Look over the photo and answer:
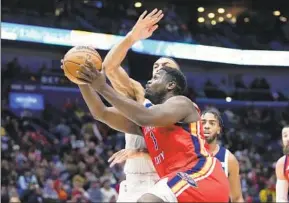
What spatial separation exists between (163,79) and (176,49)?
54.0 ft

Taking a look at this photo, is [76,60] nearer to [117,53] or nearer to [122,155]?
[117,53]

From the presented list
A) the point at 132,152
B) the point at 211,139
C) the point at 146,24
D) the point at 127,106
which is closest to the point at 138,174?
the point at 132,152

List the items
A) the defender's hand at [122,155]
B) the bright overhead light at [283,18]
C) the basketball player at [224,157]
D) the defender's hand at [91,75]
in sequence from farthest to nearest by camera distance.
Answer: the bright overhead light at [283,18], the basketball player at [224,157], the defender's hand at [122,155], the defender's hand at [91,75]

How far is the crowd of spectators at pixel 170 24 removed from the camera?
709 inches

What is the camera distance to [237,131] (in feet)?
68.4

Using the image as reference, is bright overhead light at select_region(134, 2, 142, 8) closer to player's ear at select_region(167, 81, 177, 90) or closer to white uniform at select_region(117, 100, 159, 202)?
white uniform at select_region(117, 100, 159, 202)

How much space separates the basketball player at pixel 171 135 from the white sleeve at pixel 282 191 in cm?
218

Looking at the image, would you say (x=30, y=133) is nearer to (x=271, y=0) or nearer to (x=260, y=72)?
(x=260, y=72)

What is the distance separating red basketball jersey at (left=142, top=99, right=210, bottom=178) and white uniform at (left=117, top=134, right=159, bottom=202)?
1094 millimetres

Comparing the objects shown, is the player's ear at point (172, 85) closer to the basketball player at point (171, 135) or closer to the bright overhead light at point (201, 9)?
the basketball player at point (171, 135)

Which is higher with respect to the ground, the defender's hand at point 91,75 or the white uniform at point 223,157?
the defender's hand at point 91,75

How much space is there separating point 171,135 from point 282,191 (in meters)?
Result: 2.46

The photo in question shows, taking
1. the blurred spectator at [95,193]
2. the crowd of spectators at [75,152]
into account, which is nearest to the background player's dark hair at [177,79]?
the crowd of spectators at [75,152]

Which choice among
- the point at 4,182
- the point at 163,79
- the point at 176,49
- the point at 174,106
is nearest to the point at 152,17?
the point at 163,79
